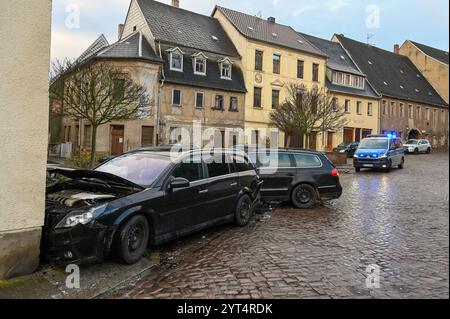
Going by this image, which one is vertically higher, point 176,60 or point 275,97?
point 176,60

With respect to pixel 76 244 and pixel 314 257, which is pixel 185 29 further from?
pixel 76 244

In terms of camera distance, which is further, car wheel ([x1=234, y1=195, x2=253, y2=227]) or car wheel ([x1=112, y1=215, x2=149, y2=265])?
car wheel ([x1=234, y1=195, x2=253, y2=227])

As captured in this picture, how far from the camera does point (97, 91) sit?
57.4 feet

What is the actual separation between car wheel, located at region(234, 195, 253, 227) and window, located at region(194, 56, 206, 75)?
90.5ft

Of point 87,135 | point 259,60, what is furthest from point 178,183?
point 259,60

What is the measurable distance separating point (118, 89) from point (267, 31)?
26.9m

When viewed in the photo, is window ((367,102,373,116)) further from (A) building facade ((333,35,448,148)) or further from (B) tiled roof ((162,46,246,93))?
(B) tiled roof ((162,46,246,93))

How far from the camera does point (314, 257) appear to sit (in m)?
6.35

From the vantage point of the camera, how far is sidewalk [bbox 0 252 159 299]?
15.8 ft

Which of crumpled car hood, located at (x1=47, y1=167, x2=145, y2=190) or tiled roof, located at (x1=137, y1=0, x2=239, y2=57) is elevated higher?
tiled roof, located at (x1=137, y1=0, x2=239, y2=57)

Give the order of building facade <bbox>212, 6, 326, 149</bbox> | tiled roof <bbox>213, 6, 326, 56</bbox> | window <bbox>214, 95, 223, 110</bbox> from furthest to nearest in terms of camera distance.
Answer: tiled roof <bbox>213, 6, 326, 56</bbox> → building facade <bbox>212, 6, 326, 149</bbox> → window <bbox>214, 95, 223, 110</bbox>

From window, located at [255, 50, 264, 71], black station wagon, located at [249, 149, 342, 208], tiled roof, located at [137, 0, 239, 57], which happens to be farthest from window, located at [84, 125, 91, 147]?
black station wagon, located at [249, 149, 342, 208]

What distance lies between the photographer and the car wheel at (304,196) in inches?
447

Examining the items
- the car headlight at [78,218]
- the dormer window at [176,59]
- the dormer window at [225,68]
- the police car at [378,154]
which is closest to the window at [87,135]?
the dormer window at [176,59]
